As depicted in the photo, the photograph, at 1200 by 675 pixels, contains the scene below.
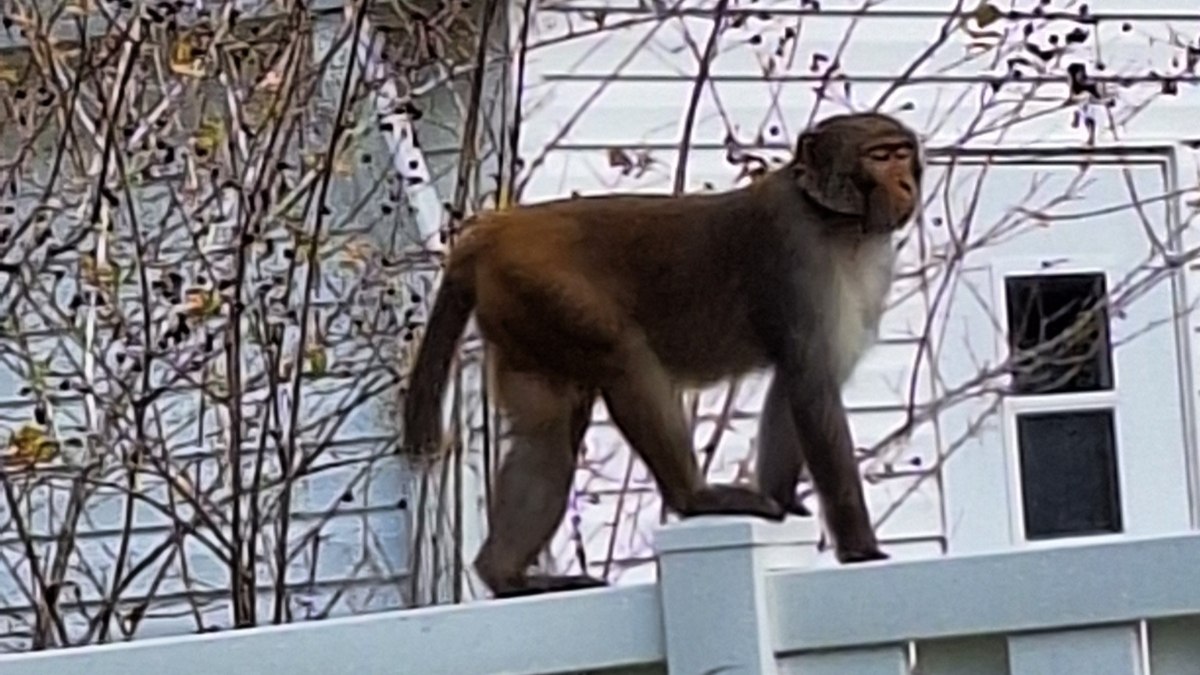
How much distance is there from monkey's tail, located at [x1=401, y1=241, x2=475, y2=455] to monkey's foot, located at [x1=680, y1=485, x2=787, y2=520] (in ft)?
1.32

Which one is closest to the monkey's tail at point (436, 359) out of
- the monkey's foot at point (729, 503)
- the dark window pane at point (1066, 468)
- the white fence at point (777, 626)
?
the monkey's foot at point (729, 503)

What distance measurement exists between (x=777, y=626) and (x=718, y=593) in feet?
0.20

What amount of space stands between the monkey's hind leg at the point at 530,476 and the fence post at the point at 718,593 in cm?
136

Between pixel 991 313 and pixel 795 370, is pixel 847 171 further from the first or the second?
pixel 991 313

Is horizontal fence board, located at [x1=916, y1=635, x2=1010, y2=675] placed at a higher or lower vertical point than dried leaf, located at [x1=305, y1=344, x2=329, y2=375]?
lower

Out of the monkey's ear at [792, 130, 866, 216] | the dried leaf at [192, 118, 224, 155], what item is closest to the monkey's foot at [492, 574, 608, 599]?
the monkey's ear at [792, 130, 866, 216]

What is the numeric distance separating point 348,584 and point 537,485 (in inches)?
79.2

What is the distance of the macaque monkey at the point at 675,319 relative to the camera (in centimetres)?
344

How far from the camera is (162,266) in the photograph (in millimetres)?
5098

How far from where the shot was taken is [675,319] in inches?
143

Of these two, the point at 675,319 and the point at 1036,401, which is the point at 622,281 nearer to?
the point at 675,319

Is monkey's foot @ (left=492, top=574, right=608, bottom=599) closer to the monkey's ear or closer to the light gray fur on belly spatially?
the light gray fur on belly

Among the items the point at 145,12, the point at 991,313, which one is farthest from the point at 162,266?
the point at 991,313

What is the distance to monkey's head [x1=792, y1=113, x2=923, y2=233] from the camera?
3426mm
